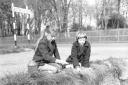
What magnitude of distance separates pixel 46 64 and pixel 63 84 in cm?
73

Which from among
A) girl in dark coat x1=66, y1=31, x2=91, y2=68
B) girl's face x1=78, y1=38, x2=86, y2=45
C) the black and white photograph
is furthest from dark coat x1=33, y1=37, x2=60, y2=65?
girl's face x1=78, y1=38, x2=86, y2=45

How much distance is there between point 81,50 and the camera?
4281 millimetres

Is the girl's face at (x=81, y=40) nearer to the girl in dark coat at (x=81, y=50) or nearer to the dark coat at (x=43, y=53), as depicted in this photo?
the girl in dark coat at (x=81, y=50)

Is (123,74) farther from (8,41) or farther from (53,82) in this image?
(8,41)

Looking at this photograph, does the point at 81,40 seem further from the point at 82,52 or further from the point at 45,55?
the point at 45,55

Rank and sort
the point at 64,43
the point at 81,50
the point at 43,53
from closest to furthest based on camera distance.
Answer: the point at 43,53 < the point at 81,50 < the point at 64,43

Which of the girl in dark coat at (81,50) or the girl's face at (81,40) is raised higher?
the girl's face at (81,40)

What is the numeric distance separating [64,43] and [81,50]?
70.3 ft

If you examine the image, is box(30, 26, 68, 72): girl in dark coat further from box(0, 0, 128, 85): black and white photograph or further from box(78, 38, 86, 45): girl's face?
box(78, 38, 86, 45): girl's face

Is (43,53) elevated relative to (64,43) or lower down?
elevated

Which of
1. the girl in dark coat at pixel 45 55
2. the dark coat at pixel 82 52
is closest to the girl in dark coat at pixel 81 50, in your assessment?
the dark coat at pixel 82 52

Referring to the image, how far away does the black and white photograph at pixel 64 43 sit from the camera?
3730 millimetres

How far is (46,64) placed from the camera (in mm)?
3811

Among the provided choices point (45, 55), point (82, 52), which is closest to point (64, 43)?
point (82, 52)
